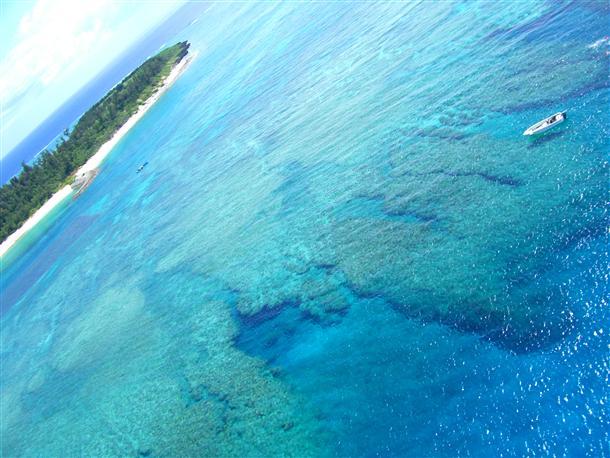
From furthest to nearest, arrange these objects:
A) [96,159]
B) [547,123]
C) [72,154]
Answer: [72,154] → [96,159] → [547,123]

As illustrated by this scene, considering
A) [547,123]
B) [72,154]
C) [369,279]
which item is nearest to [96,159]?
[72,154]

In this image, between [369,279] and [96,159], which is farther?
[96,159]

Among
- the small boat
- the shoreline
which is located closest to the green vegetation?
the shoreline

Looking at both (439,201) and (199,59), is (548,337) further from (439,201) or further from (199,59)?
(199,59)

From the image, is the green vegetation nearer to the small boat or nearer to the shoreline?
the shoreline

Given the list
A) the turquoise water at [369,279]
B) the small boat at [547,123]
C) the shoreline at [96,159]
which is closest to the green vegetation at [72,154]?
the shoreline at [96,159]

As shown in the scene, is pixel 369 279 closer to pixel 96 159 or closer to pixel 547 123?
pixel 547 123

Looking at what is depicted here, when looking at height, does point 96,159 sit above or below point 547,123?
above

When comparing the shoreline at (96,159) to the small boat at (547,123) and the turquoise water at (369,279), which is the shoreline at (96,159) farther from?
the small boat at (547,123)
